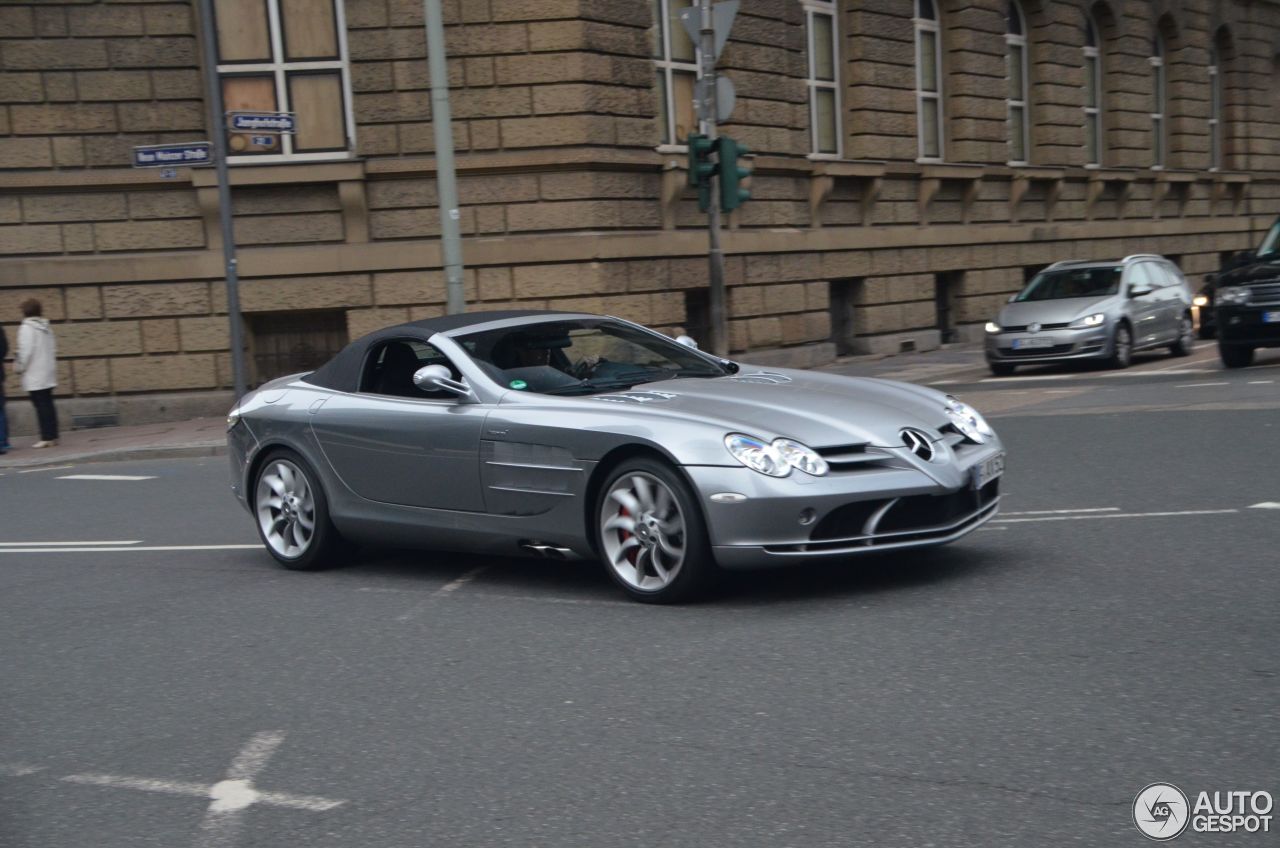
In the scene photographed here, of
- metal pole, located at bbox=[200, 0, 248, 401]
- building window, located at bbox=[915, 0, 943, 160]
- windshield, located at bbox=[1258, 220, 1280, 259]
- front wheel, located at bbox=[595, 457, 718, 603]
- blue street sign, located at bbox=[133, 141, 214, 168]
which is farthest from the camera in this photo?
building window, located at bbox=[915, 0, 943, 160]

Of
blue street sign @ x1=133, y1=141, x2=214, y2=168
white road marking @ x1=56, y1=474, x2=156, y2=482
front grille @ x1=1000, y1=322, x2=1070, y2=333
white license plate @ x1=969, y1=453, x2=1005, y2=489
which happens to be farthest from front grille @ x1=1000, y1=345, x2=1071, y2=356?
white license plate @ x1=969, y1=453, x2=1005, y2=489

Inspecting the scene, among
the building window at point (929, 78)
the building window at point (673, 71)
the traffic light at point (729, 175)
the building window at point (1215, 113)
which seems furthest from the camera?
the building window at point (1215, 113)

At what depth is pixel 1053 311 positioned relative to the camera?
19344mm

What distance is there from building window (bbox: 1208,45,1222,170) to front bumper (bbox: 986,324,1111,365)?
1884 cm

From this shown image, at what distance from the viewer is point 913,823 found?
3.71 meters

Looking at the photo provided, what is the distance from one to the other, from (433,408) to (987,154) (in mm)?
21606

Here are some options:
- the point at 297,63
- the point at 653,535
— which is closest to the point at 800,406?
the point at 653,535

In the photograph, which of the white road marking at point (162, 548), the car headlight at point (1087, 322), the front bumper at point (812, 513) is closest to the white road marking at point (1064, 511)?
the front bumper at point (812, 513)

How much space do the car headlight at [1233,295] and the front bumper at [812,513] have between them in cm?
1198

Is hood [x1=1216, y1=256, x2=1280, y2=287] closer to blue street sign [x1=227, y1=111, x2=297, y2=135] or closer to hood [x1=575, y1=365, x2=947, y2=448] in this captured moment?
blue street sign [x1=227, y1=111, x2=297, y2=135]

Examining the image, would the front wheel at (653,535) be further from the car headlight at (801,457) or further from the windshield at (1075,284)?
the windshield at (1075,284)

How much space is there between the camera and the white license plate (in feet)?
21.4

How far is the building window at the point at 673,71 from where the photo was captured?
21.2 m

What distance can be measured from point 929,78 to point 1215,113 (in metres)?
13.2
